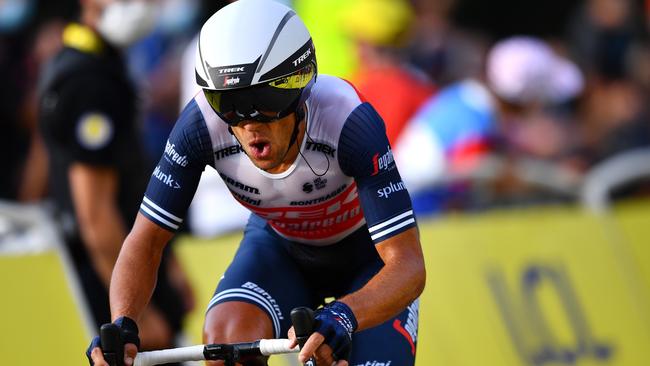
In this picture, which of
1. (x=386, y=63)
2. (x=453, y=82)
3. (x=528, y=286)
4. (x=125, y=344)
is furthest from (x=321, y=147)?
(x=453, y=82)

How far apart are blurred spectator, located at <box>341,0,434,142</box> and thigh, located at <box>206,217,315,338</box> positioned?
294 centimetres

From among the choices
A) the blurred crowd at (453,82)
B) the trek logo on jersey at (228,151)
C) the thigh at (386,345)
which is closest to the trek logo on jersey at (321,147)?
the trek logo on jersey at (228,151)

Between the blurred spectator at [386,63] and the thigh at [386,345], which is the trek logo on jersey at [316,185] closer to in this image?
the thigh at [386,345]

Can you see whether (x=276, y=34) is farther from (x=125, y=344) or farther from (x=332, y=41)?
(x=332, y=41)

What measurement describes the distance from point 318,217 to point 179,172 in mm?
750

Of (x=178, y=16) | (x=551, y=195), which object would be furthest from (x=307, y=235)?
(x=178, y=16)

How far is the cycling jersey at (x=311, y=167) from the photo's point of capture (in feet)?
18.3

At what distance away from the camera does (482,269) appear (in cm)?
966

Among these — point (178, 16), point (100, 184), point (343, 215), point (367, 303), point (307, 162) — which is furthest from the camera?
point (178, 16)

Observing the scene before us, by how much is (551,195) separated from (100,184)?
12.2ft

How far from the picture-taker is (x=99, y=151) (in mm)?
7844

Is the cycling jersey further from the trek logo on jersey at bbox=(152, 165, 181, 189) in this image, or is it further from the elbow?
the elbow

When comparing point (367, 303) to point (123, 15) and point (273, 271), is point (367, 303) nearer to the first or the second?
point (273, 271)

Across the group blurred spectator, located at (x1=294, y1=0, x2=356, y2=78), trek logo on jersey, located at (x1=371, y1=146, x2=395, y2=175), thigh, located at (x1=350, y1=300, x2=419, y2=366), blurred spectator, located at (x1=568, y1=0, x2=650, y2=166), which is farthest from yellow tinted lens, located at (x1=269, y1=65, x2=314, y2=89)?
blurred spectator, located at (x1=568, y1=0, x2=650, y2=166)
